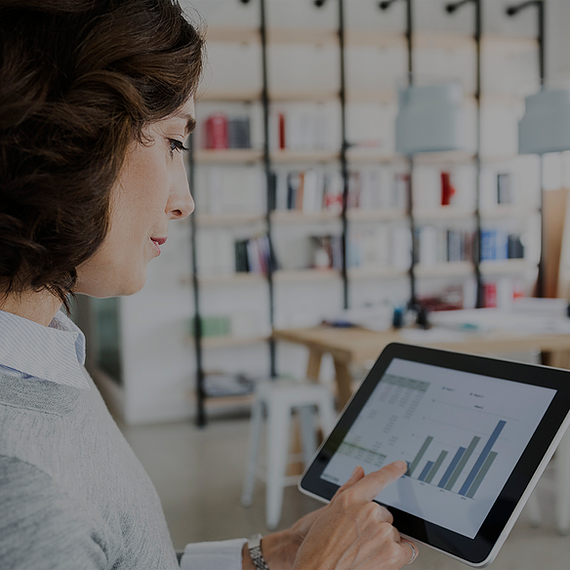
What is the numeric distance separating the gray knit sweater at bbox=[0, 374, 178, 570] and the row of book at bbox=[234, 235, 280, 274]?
3508 millimetres

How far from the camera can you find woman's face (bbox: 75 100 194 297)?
0.69 meters

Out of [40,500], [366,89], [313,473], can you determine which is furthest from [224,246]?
[40,500]

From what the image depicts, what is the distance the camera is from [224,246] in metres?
4.23

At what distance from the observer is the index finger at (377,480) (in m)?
0.74

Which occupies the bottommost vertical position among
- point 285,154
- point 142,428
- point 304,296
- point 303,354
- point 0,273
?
point 142,428

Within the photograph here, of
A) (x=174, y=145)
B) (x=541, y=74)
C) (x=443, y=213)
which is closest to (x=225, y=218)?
(x=443, y=213)

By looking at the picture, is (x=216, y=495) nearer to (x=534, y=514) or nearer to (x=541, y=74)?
(x=534, y=514)

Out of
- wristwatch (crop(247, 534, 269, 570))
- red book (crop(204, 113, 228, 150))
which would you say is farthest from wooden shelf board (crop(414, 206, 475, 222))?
wristwatch (crop(247, 534, 269, 570))

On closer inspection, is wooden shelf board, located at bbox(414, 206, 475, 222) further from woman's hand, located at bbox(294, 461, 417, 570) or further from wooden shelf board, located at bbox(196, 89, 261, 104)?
woman's hand, located at bbox(294, 461, 417, 570)

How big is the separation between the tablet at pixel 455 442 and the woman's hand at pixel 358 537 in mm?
33

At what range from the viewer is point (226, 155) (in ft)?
13.6

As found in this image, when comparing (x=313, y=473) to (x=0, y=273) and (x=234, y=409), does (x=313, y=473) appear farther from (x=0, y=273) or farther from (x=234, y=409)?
(x=234, y=409)

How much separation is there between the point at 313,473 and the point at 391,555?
19cm

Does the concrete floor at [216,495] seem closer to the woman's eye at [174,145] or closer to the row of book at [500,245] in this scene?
the woman's eye at [174,145]
